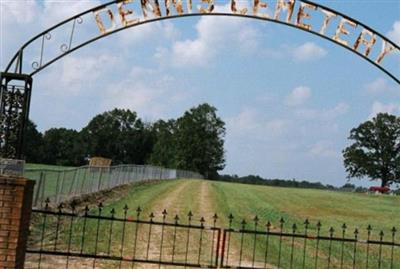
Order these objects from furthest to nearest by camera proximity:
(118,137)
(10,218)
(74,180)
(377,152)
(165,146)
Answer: (118,137)
(165,146)
(377,152)
(74,180)
(10,218)

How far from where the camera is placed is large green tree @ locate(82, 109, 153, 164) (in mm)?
145375

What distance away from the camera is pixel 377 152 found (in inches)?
4250

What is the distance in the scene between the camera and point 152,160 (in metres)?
137

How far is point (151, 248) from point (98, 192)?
56.5ft

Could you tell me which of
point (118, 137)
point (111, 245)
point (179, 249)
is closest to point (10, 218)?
point (111, 245)

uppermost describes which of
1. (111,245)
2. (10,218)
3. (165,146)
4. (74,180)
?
(165,146)

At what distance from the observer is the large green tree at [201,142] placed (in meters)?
126

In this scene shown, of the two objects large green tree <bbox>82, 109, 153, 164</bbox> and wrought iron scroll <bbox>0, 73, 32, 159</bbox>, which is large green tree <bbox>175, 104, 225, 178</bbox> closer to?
large green tree <bbox>82, 109, 153, 164</bbox>

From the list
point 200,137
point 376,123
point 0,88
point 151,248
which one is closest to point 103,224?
point 151,248

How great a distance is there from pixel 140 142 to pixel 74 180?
123 metres

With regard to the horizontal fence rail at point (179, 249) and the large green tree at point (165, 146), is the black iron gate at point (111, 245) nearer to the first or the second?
the horizontal fence rail at point (179, 249)

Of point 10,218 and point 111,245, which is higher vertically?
point 10,218

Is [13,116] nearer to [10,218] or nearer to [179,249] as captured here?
[10,218]

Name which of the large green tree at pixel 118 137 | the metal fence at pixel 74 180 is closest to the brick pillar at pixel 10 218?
the metal fence at pixel 74 180
